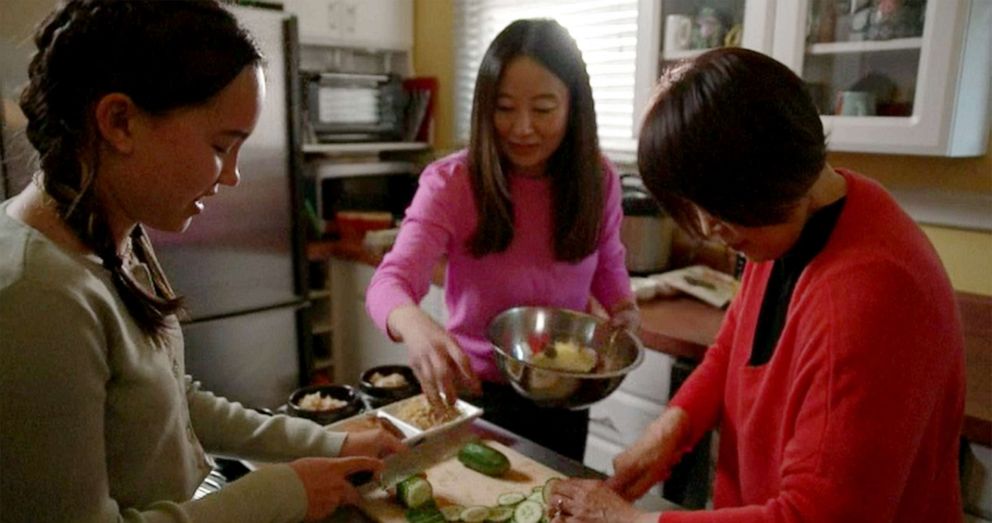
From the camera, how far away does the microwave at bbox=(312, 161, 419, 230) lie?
281 centimetres

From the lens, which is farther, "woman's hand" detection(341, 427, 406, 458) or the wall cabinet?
the wall cabinet

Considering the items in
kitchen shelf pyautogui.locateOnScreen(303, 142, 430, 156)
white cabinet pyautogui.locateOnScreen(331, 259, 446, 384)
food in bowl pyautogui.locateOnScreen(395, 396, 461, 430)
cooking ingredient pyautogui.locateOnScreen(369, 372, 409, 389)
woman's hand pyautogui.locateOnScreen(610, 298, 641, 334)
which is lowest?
white cabinet pyautogui.locateOnScreen(331, 259, 446, 384)

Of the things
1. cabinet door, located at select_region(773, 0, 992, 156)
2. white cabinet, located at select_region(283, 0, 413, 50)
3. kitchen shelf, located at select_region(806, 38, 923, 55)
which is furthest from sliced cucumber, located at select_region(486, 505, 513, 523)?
white cabinet, located at select_region(283, 0, 413, 50)

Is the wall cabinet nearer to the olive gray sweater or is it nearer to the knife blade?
the knife blade

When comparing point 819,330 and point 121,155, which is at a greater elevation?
point 121,155

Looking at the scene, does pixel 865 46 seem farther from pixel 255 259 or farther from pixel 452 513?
pixel 255 259

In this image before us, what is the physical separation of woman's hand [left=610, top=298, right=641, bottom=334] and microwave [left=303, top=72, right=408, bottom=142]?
164 cm

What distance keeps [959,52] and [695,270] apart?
0.92 metres

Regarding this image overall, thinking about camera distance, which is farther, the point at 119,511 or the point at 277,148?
the point at 277,148

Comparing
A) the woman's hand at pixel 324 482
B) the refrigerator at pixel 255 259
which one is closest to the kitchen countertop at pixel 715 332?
the woman's hand at pixel 324 482

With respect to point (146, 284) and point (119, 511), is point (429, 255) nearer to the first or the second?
point (146, 284)

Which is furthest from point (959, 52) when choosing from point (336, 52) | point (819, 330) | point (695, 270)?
point (336, 52)

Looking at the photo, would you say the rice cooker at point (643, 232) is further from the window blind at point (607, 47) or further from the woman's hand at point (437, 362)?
the woman's hand at point (437, 362)

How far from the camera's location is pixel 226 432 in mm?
983
